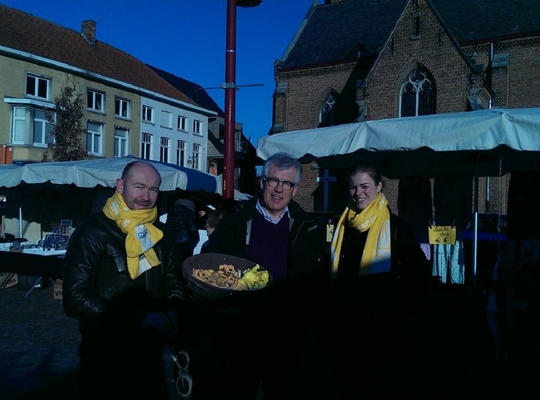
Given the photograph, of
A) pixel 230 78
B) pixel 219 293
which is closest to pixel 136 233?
pixel 219 293

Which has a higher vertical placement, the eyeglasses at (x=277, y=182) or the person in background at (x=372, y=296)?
the eyeglasses at (x=277, y=182)

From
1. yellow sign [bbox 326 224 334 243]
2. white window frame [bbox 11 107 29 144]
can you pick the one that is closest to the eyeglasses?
yellow sign [bbox 326 224 334 243]

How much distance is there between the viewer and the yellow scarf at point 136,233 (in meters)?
2.74

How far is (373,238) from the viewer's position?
10.1 feet

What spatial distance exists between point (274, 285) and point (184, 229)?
5.55 meters

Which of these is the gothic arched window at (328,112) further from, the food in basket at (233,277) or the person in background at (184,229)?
the food in basket at (233,277)

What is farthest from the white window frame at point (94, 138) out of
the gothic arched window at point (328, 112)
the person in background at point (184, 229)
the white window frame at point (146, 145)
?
the person in background at point (184, 229)

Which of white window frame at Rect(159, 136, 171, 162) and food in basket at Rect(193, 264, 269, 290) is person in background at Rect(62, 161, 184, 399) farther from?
white window frame at Rect(159, 136, 171, 162)

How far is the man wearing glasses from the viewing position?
2795mm

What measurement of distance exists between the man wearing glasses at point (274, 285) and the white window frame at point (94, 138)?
104 feet

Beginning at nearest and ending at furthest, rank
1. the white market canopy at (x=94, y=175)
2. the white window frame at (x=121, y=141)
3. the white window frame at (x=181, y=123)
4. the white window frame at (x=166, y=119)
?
the white market canopy at (x=94, y=175) < the white window frame at (x=121, y=141) < the white window frame at (x=166, y=119) < the white window frame at (x=181, y=123)

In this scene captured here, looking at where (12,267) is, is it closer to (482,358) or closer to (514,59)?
(482,358)

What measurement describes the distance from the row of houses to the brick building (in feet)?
27.0

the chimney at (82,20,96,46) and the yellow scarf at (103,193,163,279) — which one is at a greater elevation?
the chimney at (82,20,96,46)
